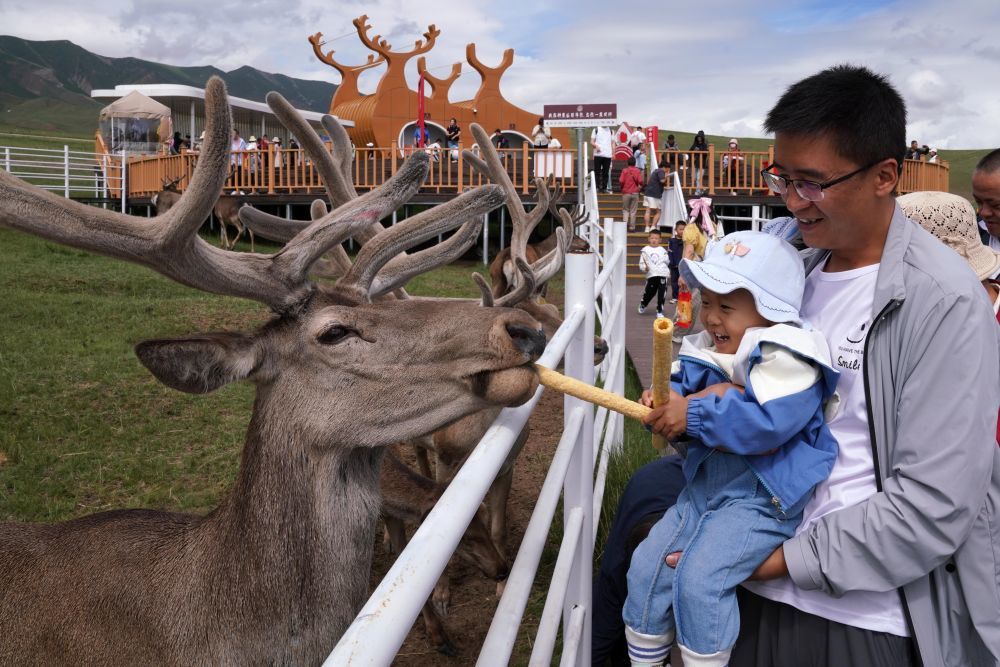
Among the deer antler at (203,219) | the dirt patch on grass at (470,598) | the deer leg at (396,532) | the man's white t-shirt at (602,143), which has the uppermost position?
the man's white t-shirt at (602,143)

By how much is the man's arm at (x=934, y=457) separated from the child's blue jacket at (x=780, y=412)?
17cm

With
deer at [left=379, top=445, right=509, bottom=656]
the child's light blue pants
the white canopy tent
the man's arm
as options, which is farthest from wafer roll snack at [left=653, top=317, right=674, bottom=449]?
the white canopy tent

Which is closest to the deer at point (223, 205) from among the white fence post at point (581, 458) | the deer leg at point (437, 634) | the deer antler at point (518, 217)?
the deer antler at point (518, 217)

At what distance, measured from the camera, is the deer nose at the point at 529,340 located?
244cm

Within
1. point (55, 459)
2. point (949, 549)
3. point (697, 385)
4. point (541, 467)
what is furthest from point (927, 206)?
point (55, 459)

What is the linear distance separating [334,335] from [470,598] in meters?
2.71

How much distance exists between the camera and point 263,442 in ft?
9.08

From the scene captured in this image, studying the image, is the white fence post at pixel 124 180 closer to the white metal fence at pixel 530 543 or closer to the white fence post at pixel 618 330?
the white fence post at pixel 618 330

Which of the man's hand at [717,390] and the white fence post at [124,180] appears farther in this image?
the white fence post at [124,180]

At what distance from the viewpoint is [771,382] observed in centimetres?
207

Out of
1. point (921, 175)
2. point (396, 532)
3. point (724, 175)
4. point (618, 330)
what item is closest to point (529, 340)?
point (396, 532)

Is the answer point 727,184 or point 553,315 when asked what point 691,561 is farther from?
point 727,184

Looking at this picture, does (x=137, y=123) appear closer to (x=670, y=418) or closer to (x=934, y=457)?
(x=670, y=418)

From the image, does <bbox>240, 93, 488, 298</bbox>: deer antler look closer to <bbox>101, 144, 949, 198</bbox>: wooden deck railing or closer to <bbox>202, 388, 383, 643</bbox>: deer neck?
<bbox>202, 388, 383, 643</bbox>: deer neck
